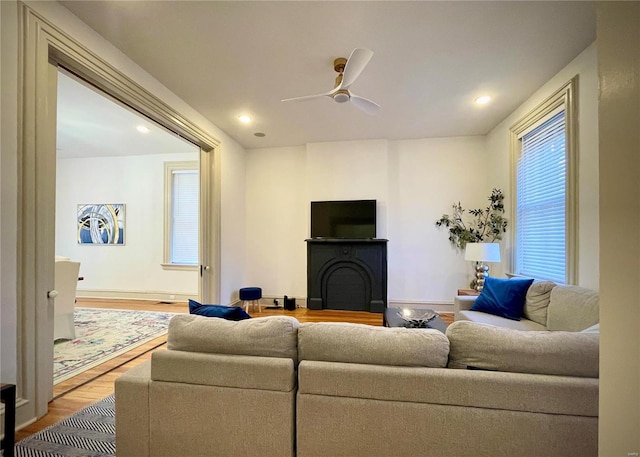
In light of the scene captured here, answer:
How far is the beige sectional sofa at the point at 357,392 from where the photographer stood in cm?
111

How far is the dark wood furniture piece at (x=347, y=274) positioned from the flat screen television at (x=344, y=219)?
0.13m

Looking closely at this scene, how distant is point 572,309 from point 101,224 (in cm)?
728

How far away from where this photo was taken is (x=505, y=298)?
2.81 m

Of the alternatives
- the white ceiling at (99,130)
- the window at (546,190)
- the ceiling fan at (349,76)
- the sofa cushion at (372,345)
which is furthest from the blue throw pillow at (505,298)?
the white ceiling at (99,130)

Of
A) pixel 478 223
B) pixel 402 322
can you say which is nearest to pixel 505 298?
pixel 402 322

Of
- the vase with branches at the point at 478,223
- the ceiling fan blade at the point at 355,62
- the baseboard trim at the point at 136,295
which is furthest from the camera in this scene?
the baseboard trim at the point at 136,295

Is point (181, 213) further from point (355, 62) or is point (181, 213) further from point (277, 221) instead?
point (355, 62)

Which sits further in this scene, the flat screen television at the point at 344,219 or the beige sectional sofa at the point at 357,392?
the flat screen television at the point at 344,219

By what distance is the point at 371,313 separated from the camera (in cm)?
457

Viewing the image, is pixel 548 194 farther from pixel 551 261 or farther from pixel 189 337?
pixel 189 337

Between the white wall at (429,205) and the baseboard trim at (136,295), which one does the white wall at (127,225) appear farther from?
the white wall at (429,205)

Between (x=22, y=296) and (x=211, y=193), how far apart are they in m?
2.58

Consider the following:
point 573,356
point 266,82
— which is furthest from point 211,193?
point 573,356

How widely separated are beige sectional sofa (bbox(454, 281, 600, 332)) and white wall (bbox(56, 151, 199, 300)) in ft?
16.4
